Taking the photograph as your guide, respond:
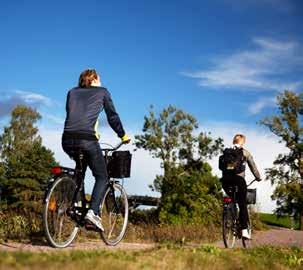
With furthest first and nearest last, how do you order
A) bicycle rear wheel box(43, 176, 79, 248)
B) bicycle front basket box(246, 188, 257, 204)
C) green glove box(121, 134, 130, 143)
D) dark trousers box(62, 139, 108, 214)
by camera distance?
1. bicycle front basket box(246, 188, 257, 204)
2. green glove box(121, 134, 130, 143)
3. dark trousers box(62, 139, 108, 214)
4. bicycle rear wheel box(43, 176, 79, 248)

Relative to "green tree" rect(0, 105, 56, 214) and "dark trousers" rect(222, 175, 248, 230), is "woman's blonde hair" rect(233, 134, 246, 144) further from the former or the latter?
"green tree" rect(0, 105, 56, 214)

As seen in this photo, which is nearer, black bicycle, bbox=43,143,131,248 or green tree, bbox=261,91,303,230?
black bicycle, bbox=43,143,131,248

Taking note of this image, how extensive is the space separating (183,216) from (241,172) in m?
12.2

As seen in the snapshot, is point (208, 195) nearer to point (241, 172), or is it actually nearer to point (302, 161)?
point (241, 172)

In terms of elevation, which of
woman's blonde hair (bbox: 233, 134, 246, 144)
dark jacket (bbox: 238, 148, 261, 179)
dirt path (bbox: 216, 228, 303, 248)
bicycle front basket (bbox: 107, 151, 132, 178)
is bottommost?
dirt path (bbox: 216, 228, 303, 248)

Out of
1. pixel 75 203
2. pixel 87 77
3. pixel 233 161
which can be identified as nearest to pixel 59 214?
pixel 75 203

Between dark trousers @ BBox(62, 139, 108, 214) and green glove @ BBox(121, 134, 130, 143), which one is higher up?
green glove @ BBox(121, 134, 130, 143)

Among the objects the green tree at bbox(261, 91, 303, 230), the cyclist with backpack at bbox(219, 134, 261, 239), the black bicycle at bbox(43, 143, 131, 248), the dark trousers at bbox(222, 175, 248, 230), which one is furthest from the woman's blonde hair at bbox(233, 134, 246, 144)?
the green tree at bbox(261, 91, 303, 230)

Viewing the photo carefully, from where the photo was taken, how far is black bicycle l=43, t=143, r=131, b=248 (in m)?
6.88

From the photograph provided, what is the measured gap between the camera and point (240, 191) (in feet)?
33.2

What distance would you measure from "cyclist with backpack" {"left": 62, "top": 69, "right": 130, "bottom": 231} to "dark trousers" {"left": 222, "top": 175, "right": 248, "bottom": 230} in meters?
3.31

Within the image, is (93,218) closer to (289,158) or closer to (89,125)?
(89,125)

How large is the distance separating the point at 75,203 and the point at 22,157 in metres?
52.8

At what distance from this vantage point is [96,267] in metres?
4.98
